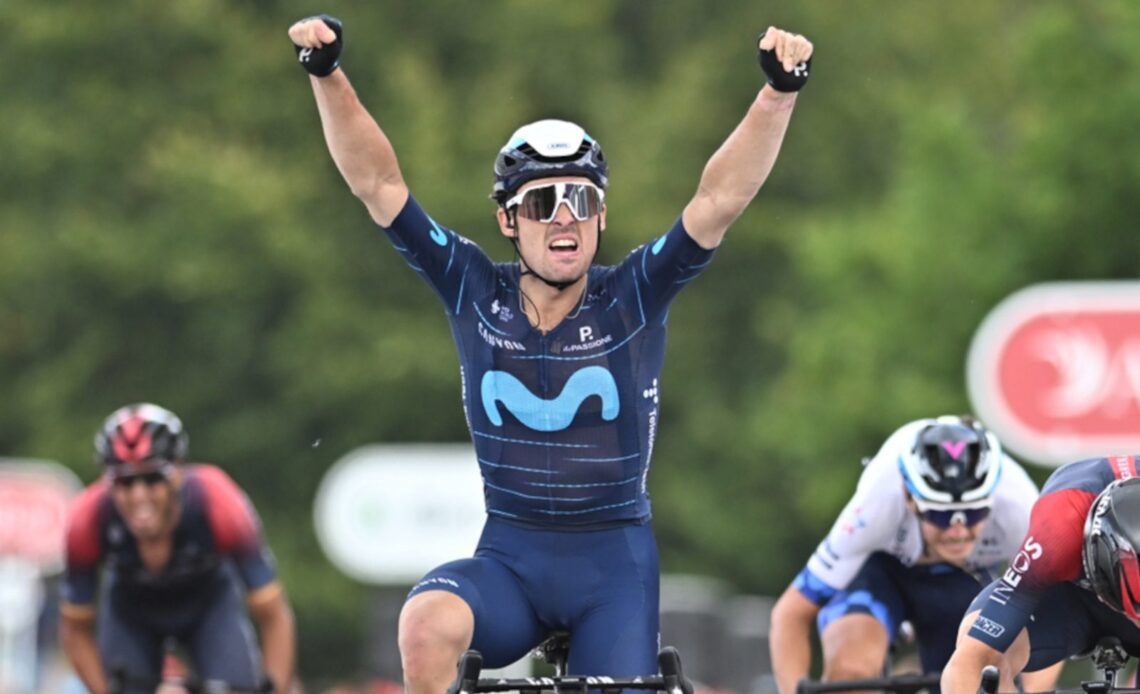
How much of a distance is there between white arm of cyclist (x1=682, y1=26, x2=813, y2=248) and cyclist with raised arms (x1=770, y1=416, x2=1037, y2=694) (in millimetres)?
2197

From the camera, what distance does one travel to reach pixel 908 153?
32.1m

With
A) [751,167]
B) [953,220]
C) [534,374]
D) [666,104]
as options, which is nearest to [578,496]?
[534,374]

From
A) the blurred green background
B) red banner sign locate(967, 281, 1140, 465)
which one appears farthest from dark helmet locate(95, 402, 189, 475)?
the blurred green background

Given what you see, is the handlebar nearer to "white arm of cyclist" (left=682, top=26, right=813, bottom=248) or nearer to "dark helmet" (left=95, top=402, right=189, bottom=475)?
"white arm of cyclist" (left=682, top=26, right=813, bottom=248)

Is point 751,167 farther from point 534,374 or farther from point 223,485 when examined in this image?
point 223,485

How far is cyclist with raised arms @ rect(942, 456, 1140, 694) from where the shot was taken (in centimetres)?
863

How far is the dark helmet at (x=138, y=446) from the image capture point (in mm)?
13305

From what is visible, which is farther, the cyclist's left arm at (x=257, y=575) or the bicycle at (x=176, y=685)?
the cyclist's left arm at (x=257, y=575)

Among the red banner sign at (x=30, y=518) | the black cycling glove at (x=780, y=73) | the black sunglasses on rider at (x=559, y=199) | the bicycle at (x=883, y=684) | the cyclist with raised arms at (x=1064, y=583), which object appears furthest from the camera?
the red banner sign at (x=30, y=518)

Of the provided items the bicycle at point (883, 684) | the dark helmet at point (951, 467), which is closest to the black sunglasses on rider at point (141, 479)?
the bicycle at point (883, 684)

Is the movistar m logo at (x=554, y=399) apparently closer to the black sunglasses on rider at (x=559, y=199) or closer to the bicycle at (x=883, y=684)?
the black sunglasses on rider at (x=559, y=199)

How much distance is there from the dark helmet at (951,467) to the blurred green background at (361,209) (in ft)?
81.6

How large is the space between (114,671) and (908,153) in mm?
20771

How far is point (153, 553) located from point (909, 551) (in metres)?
4.08
